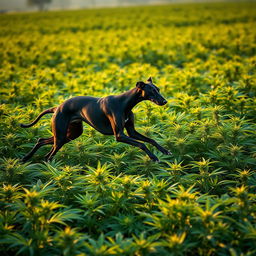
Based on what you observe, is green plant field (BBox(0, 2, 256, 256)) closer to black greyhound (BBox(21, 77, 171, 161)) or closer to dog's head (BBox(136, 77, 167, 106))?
black greyhound (BBox(21, 77, 171, 161))

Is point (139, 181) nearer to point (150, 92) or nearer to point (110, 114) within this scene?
point (110, 114)

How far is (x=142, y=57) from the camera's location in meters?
13.3

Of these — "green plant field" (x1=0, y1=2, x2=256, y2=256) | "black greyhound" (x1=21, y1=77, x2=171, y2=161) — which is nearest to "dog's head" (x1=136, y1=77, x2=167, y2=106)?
"black greyhound" (x1=21, y1=77, x2=171, y2=161)

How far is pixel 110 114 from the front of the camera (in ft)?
13.4

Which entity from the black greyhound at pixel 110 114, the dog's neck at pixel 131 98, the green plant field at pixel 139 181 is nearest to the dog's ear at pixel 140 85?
the black greyhound at pixel 110 114

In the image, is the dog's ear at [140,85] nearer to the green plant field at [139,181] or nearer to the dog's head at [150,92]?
the dog's head at [150,92]

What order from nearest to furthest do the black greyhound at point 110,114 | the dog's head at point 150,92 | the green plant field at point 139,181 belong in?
the green plant field at point 139,181 < the dog's head at point 150,92 < the black greyhound at point 110,114

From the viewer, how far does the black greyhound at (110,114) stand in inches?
157

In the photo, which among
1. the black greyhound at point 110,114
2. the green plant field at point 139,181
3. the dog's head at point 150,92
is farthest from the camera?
the black greyhound at point 110,114

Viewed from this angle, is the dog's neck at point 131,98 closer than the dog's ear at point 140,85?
No

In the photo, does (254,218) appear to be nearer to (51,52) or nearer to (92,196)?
(92,196)

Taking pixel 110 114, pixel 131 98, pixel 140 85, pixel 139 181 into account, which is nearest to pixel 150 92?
pixel 140 85

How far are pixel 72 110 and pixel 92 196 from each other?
4.20 ft

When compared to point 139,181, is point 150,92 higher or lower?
higher
